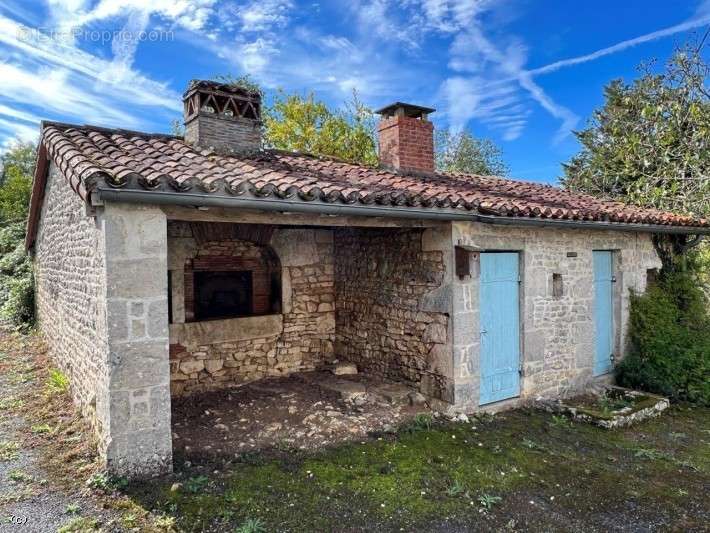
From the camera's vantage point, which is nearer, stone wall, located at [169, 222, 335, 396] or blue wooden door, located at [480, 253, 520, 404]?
blue wooden door, located at [480, 253, 520, 404]

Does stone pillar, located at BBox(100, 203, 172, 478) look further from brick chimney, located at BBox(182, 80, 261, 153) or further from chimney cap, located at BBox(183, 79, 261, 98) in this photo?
chimney cap, located at BBox(183, 79, 261, 98)

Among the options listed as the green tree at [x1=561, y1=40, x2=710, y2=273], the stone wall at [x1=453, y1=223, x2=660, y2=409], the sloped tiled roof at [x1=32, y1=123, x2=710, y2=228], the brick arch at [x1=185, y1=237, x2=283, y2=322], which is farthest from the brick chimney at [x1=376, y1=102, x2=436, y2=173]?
the green tree at [x1=561, y1=40, x2=710, y2=273]

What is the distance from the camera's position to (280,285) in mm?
7758

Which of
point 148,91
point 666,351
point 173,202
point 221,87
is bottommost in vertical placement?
point 666,351

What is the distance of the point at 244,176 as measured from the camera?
4.89 meters

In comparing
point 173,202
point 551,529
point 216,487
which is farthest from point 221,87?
point 551,529

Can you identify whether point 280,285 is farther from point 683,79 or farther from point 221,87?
point 683,79

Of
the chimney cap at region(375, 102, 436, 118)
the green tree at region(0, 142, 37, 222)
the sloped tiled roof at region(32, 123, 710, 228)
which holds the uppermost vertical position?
the green tree at region(0, 142, 37, 222)

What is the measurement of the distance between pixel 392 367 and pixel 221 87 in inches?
194

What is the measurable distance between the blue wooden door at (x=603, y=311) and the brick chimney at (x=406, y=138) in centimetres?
342

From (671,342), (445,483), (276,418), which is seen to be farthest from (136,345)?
(671,342)

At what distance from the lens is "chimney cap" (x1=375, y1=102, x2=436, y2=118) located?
8.42 meters

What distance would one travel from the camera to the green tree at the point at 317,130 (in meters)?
19.4

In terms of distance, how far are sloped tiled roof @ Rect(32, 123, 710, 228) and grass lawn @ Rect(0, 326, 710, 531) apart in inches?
105
